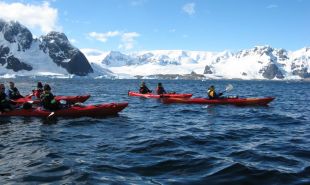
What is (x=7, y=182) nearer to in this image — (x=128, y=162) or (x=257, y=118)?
(x=128, y=162)

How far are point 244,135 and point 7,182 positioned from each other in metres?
A: 10.6

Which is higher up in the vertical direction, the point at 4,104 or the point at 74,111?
the point at 4,104

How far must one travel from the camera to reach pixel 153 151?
14531 millimetres

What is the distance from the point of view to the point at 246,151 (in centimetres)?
1448

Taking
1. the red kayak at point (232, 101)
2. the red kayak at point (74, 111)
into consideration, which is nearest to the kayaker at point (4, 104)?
the red kayak at point (74, 111)

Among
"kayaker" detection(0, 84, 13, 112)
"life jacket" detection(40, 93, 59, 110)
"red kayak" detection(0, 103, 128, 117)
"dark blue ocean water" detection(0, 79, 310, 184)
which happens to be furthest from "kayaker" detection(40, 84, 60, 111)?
"kayaker" detection(0, 84, 13, 112)

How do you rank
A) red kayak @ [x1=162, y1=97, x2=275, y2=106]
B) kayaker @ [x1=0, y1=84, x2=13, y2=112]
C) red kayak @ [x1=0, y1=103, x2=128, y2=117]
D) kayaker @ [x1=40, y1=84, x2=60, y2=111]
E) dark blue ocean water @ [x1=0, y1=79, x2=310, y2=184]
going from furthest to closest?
red kayak @ [x1=162, y1=97, x2=275, y2=106], kayaker @ [x1=0, y1=84, x2=13, y2=112], red kayak @ [x1=0, y1=103, x2=128, y2=117], kayaker @ [x1=40, y1=84, x2=60, y2=111], dark blue ocean water @ [x1=0, y1=79, x2=310, y2=184]

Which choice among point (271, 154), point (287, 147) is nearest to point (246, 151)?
point (271, 154)

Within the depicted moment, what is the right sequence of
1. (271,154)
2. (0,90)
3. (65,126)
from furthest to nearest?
(0,90)
(65,126)
(271,154)

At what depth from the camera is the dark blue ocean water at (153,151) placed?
11398 mm

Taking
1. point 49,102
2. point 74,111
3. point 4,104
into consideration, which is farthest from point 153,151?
point 4,104

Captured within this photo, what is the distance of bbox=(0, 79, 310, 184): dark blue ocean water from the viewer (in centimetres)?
1140

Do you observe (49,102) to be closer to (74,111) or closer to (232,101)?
(74,111)

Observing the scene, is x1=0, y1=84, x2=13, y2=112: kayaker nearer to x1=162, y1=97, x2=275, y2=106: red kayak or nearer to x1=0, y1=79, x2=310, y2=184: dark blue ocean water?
x1=0, y1=79, x2=310, y2=184: dark blue ocean water
